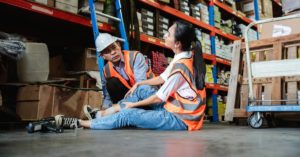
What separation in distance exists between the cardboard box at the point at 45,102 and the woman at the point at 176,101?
665 millimetres

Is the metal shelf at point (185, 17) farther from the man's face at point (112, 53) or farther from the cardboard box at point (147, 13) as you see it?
the man's face at point (112, 53)

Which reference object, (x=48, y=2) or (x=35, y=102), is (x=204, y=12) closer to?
(x=48, y=2)

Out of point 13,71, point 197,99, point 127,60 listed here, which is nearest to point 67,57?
point 13,71

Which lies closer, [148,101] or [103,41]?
[148,101]

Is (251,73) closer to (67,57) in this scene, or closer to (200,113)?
(200,113)

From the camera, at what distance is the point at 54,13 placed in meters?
3.44

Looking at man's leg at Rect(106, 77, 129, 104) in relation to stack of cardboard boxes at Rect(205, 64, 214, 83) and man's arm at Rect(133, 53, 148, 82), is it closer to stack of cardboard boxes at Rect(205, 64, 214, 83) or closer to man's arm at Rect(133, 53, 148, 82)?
man's arm at Rect(133, 53, 148, 82)

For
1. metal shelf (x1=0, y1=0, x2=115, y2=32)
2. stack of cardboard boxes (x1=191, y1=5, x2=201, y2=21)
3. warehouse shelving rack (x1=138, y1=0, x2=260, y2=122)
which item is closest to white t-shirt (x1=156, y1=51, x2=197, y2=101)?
metal shelf (x1=0, y1=0, x2=115, y2=32)

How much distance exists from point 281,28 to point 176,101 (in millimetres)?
2316

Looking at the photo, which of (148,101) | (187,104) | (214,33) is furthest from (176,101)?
(214,33)

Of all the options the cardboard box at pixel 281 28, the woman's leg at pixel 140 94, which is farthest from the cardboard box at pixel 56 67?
the cardboard box at pixel 281 28

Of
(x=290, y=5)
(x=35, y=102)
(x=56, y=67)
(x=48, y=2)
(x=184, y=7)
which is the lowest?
(x=35, y=102)

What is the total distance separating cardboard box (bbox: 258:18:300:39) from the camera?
4.02 meters

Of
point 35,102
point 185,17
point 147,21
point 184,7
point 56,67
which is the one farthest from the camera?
point 184,7
